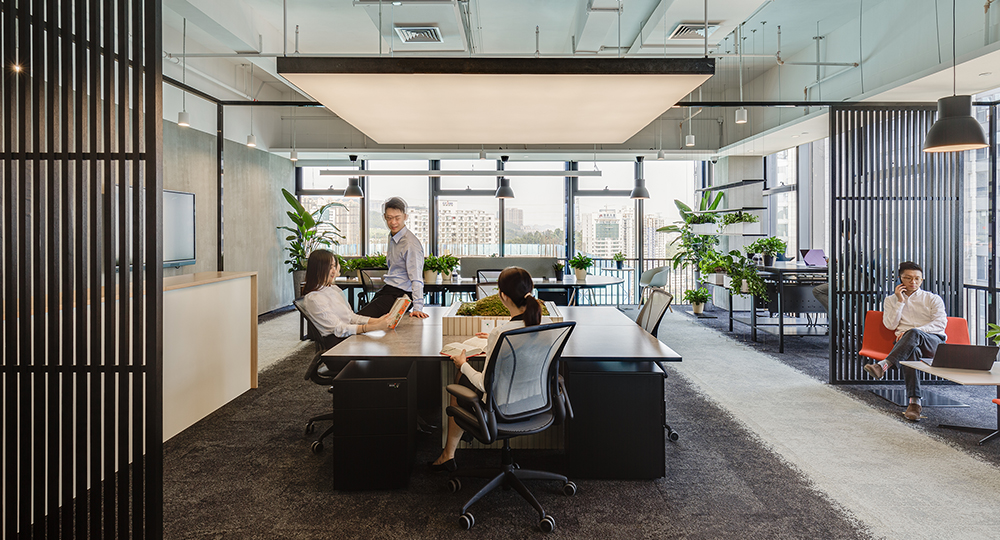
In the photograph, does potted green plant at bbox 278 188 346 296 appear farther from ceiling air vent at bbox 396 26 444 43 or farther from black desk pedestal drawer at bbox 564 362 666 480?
black desk pedestal drawer at bbox 564 362 666 480

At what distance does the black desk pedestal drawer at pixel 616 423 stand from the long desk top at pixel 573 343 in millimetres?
148

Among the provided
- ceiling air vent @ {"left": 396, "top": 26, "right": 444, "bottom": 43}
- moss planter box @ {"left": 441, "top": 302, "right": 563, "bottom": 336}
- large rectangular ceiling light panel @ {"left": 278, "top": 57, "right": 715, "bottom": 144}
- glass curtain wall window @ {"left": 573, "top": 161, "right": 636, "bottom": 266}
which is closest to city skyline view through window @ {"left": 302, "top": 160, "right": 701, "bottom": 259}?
glass curtain wall window @ {"left": 573, "top": 161, "right": 636, "bottom": 266}

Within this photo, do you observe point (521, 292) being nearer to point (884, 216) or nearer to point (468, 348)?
point (468, 348)

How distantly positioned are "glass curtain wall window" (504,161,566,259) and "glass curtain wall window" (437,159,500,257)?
12.0 inches

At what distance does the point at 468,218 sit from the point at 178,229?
5.87 metres

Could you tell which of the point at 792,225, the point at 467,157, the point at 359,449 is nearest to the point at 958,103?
the point at 359,449

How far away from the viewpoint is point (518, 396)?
8.34 ft

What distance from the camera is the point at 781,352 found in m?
6.52

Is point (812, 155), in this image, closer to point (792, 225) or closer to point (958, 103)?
point (792, 225)

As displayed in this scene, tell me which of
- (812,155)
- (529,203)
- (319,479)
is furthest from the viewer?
(529,203)

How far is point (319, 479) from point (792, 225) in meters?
9.34

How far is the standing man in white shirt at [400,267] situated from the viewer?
436 cm

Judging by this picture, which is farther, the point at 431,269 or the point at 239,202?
the point at 239,202

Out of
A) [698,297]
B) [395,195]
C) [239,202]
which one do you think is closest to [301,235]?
[239,202]
